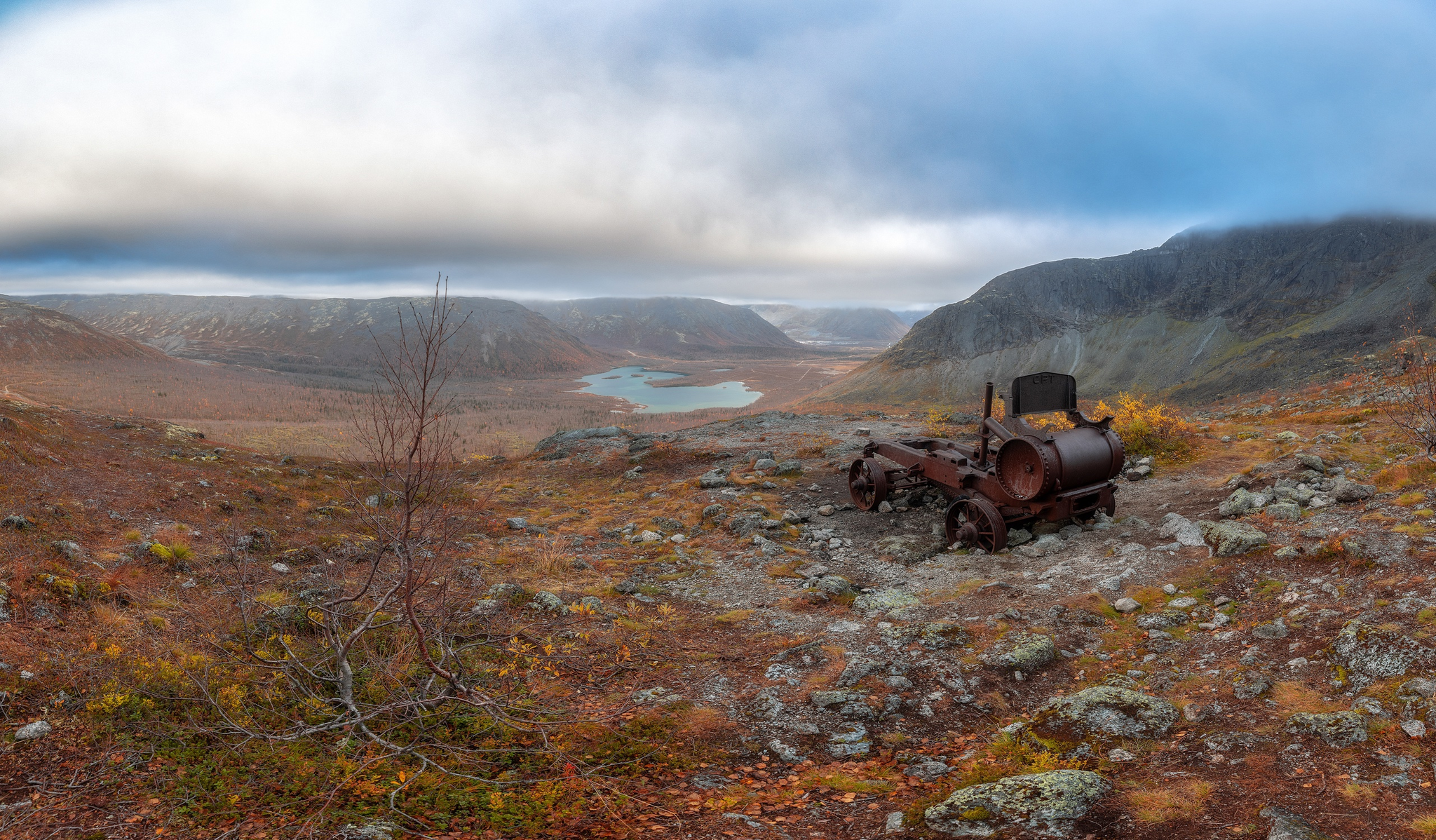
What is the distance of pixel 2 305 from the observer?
13888 centimetres

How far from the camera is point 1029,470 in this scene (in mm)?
11156

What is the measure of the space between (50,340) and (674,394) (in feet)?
441

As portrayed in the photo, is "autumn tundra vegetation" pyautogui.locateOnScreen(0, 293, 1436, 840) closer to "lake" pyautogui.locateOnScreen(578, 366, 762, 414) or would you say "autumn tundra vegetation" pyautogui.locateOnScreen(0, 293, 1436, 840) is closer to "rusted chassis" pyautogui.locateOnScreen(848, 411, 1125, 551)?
"rusted chassis" pyautogui.locateOnScreen(848, 411, 1125, 551)

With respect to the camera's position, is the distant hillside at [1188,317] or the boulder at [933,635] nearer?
the boulder at [933,635]

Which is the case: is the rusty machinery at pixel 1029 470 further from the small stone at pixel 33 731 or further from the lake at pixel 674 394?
the lake at pixel 674 394

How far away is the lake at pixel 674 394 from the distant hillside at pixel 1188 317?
32261 mm

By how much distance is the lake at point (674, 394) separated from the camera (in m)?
123

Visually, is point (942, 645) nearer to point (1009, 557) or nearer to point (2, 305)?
point (1009, 557)

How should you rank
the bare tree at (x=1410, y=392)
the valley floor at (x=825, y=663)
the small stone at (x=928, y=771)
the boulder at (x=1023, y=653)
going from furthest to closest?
the bare tree at (x=1410, y=392), the boulder at (x=1023, y=653), the small stone at (x=928, y=771), the valley floor at (x=825, y=663)

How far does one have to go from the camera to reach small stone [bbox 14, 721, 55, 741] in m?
4.71

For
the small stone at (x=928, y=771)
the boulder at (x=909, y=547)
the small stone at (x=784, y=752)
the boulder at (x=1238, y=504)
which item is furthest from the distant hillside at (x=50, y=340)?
the boulder at (x=1238, y=504)

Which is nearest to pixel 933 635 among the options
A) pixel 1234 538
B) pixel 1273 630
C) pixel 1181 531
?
pixel 1273 630

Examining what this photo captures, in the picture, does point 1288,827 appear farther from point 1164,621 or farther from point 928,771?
point 1164,621

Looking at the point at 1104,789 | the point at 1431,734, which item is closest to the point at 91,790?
the point at 1104,789
